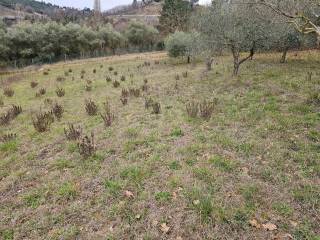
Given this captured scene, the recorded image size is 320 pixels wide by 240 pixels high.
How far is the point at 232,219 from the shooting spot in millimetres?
5391

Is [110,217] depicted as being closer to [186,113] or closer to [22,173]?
[22,173]

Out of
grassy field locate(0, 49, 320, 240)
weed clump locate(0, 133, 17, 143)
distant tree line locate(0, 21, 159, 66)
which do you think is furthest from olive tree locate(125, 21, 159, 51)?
weed clump locate(0, 133, 17, 143)

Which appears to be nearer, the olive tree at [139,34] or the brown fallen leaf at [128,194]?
the brown fallen leaf at [128,194]

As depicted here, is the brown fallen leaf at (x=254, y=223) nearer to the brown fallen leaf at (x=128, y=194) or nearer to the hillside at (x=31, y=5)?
the brown fallen leaf at (x=128, y=194)

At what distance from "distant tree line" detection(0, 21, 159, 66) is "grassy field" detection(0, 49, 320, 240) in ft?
118

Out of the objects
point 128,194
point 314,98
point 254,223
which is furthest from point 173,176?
point 314,98

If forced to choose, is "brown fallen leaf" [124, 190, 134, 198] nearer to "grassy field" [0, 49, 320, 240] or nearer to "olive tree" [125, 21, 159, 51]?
"grassy field" [0, 49, 320, 240]

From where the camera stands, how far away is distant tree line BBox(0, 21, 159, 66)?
143 ft

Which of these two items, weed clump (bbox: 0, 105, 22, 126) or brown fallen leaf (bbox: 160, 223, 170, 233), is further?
weed clump (bbox: 0, 105, 22, 126)

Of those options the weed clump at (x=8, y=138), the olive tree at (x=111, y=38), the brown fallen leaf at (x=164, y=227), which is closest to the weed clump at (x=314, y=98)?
the brown fallen leaf at (x=164, y=227)

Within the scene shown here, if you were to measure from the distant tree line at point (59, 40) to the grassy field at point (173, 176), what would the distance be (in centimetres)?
3596

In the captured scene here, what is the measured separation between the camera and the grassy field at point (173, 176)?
212 inches

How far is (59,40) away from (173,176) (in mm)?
46655

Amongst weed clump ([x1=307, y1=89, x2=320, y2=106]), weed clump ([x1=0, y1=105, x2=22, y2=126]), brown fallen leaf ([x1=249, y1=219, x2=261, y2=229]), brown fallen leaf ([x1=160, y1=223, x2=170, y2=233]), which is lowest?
weed clump ([x1=0, y1=105, x2=22, y2=126])
